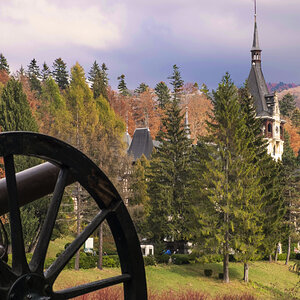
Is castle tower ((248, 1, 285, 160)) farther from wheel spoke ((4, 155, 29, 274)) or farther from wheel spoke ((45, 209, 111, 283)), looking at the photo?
wheel spoke ((4, 155, 29, 274))

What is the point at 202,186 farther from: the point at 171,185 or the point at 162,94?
the point at 162,94

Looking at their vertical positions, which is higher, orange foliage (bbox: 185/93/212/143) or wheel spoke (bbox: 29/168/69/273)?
orange foliage (bbox: 185/93/212/143)

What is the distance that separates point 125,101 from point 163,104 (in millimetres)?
8512

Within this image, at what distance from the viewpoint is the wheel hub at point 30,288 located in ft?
8.21

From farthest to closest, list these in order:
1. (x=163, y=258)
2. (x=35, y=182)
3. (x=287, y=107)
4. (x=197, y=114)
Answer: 1. (x=287, y=107)
2. (x=197, y=114)
3. (x=163, y=258)
4. (x=35, y=182)

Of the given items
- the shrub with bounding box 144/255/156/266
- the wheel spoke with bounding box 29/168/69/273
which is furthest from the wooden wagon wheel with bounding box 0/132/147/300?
the shrub with bounding box 144/255/156/266

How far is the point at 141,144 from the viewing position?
5459 centimetres

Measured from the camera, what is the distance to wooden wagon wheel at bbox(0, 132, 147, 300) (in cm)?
251

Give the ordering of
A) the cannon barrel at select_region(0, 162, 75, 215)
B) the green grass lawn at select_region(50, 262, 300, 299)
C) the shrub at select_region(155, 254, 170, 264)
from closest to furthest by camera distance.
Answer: the cannon barrel at select_region(0, 162, 75, 215) → the green grass lawn at select_region(50, 262, 300, 299) → the shrub at select_region(155, 254, 170, 264)

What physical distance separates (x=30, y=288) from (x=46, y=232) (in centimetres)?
30

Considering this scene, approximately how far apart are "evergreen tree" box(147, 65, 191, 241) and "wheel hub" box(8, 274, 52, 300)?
110 feet

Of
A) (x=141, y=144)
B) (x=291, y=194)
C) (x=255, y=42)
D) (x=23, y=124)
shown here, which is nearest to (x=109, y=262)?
(x=23, y=124)

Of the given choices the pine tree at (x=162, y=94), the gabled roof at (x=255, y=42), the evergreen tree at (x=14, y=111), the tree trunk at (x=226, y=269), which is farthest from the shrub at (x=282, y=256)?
the pine tree at (x=162, y=94)

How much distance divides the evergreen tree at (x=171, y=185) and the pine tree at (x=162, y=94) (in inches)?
1502
